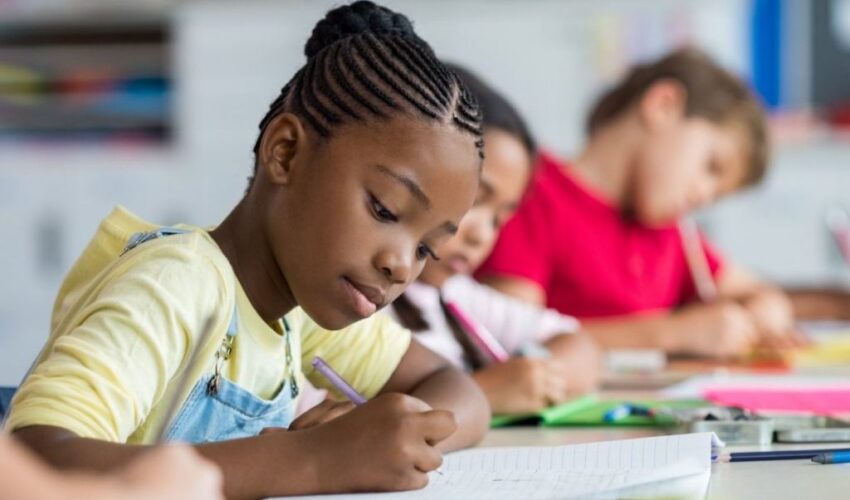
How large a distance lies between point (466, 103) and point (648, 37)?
3.16 meters

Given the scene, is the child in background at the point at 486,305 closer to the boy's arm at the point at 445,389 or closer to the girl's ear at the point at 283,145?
the boy's arm at the point at 445,389

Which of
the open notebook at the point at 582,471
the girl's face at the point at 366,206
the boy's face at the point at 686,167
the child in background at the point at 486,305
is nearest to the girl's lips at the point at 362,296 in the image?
the girl's face at the point at 366,206

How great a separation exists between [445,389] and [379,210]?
254mm

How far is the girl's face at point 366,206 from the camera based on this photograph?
2.50 ft

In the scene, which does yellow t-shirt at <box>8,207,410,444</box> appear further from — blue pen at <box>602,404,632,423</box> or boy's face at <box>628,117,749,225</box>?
boy's face at <box>628,117,749,225</box>

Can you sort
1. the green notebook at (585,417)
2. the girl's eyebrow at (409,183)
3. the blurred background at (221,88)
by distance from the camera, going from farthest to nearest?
the blurred background at (221,88) → the green notebook at (585,417) → the girl's eyebrow at (409,183)

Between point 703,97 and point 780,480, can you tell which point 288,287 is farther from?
point 703,97

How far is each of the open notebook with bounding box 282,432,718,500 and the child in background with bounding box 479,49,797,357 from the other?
1.08m

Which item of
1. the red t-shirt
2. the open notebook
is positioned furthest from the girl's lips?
the red t-shirt

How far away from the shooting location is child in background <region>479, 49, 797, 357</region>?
2027 mm

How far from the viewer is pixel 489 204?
4.65 feet

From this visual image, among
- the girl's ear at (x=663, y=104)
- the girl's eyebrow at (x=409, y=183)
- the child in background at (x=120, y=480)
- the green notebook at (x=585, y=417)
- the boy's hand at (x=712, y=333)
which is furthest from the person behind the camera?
the girl's ear at (x=663, y=104)

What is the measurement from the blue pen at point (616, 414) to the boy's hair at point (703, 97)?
1023 millimetres

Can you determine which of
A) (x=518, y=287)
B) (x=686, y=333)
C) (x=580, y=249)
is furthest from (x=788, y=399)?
(x=580, y=249)
